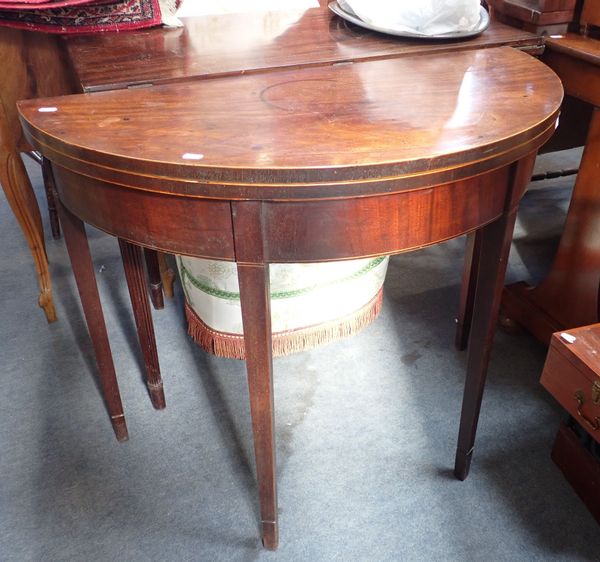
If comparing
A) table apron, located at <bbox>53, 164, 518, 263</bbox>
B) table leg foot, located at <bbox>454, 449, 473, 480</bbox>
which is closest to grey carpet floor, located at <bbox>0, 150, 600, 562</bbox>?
table leg foot, located at <bbox>454, 449, 473, 480</bbox>

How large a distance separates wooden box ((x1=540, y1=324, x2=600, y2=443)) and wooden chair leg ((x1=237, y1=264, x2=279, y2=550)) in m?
0.44

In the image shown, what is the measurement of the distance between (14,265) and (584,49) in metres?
1.58

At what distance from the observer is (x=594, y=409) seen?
89cm

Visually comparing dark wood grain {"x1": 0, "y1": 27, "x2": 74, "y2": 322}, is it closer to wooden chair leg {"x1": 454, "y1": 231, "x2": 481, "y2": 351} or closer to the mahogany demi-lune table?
the mahogany demi-lune table

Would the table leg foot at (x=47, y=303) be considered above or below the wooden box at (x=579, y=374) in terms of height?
Result: below

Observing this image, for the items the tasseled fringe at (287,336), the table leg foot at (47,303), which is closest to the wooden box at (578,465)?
the tasseled fringe at (287,336)

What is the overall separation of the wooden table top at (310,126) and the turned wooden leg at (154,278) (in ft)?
2.24

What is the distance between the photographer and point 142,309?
120 cm

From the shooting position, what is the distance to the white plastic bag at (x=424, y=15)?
1092 millimetres

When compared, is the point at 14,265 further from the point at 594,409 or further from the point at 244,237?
the point at 594,409

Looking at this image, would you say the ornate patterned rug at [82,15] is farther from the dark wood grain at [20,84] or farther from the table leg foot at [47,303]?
the table leg foot at [47,303]

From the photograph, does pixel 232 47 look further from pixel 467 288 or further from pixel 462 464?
pixel 462 464

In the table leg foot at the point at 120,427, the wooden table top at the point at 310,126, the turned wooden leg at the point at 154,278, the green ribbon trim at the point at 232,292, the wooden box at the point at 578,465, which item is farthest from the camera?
the turned wooden leg at the point at 154,278

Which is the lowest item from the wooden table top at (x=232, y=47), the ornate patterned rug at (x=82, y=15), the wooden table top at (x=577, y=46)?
the wooden table top at (x=577, y=46)
